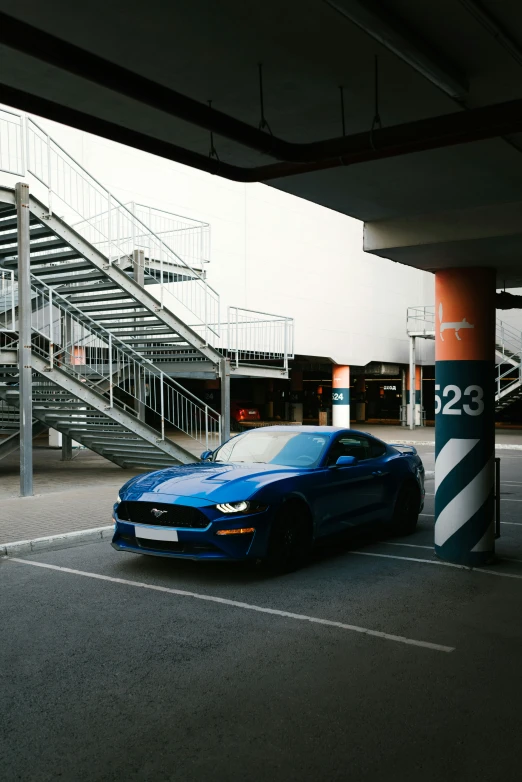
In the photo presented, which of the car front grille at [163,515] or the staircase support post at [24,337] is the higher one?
the staircase support post at [24,337]

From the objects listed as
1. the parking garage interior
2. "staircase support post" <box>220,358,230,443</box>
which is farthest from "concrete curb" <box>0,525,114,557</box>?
"staircase support post" <box>220,358,230,443</box>

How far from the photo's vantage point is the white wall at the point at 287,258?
24.3m

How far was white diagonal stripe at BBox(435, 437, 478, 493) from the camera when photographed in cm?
830

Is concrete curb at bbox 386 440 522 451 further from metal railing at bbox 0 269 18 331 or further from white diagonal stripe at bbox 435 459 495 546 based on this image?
white diagonal stripe at bbox 435 459 495 546

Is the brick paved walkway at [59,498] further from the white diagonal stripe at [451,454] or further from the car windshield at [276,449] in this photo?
the white diagonal stripe at [451,454]

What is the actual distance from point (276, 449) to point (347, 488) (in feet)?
3.12

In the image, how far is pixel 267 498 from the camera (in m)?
7.41

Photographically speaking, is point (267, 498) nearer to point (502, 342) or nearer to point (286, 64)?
point (286, 64)

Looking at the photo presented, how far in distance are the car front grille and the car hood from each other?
4.2 inches

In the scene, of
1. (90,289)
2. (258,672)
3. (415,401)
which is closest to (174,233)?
(90,289)

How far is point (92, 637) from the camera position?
5699mm

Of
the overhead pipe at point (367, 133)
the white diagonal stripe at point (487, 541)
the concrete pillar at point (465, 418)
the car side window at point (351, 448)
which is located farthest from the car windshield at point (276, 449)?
the overhead pipe at point (367, 133)

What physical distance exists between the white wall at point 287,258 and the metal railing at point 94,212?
50.6 inches

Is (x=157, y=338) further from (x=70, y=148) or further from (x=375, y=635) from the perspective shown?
(x=375, y=635)
